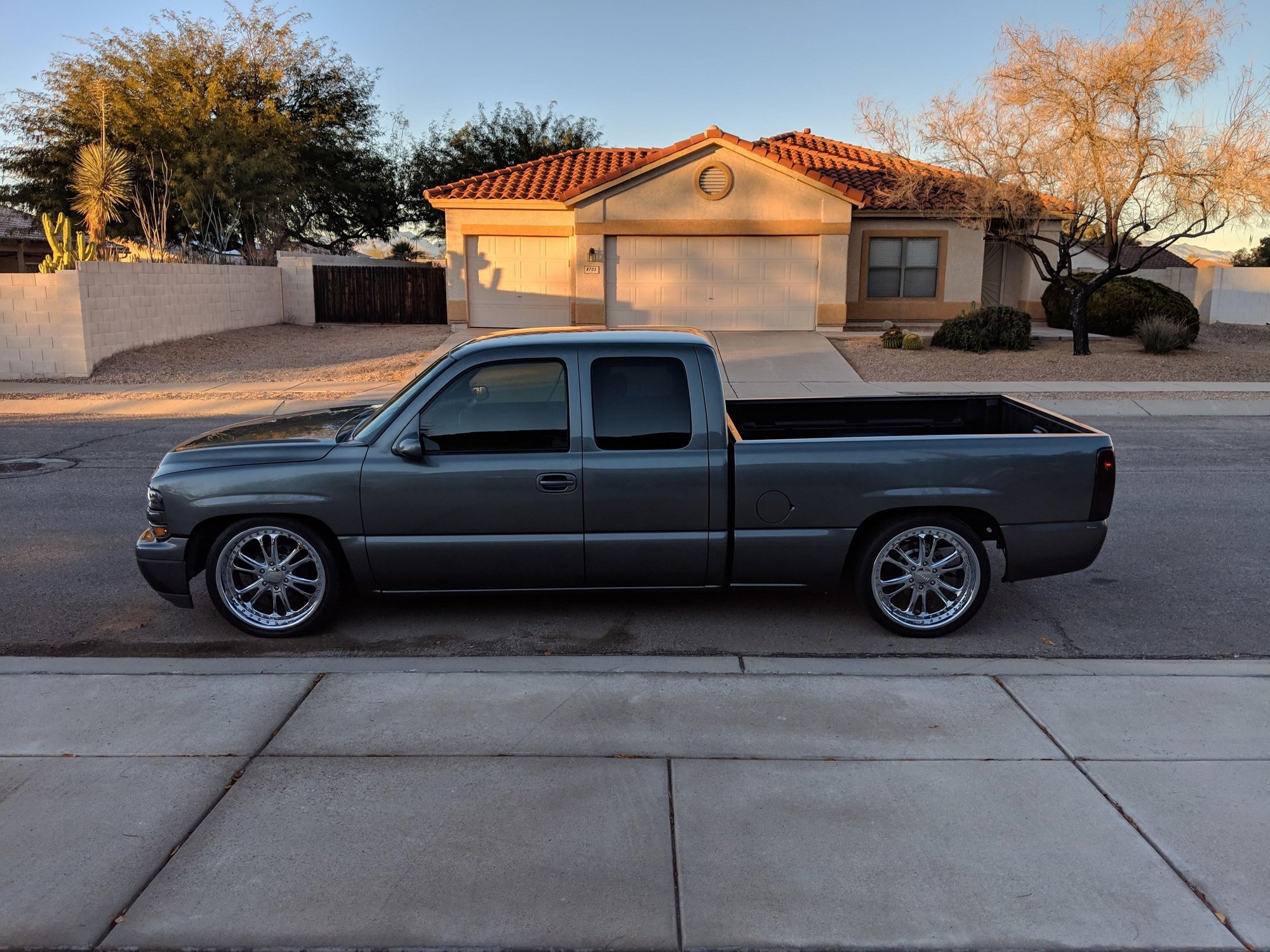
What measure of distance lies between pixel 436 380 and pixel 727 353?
1656 cm

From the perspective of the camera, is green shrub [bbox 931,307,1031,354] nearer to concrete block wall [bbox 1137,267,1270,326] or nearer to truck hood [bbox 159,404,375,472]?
concrete block wall [bbox 1137,267,1270,326]

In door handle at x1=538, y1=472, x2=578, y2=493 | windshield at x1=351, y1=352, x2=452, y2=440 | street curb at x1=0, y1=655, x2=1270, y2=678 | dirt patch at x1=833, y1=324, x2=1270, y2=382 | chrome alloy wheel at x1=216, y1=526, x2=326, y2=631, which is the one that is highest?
windshield at x1=351, y1=352, x2=452, y2=440

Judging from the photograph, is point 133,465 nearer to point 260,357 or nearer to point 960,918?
point 960,918

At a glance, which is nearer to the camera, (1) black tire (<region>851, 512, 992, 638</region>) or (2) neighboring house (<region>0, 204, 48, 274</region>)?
(1) black tire (<region>851, 512, 992, 638</region>)

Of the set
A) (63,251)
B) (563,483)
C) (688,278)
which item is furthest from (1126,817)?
(688,278)

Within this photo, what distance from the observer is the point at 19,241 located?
35.2 metres

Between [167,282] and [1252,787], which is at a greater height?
[167,282]

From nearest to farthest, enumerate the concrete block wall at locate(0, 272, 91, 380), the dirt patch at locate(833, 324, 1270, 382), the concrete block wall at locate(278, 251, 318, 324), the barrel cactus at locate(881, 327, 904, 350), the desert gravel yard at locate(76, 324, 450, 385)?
1. the concrete block wall at locate(0, 272, 91, 380)
2. the desert gravel yard at locate(76, 324, 450, 385)
3. the dirt patch at locate(833, 324, 1270, 382)
4. the barrel cactus at locate(881, 327, 904, 350)
5. the concrete block wall at locate(278, 251, 318, 324)

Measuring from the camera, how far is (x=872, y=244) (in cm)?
2669

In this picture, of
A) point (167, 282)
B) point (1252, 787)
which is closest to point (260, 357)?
point (167, 282)

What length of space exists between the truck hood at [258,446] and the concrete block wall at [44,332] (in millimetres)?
14885

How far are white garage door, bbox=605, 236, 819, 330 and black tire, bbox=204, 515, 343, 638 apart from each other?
19.6 m

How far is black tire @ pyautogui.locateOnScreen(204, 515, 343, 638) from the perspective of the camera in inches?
232

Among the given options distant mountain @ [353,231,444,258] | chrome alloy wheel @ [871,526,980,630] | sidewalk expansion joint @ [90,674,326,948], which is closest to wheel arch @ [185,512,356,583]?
sidewalk expansion joint @ [90,674,326,948]
